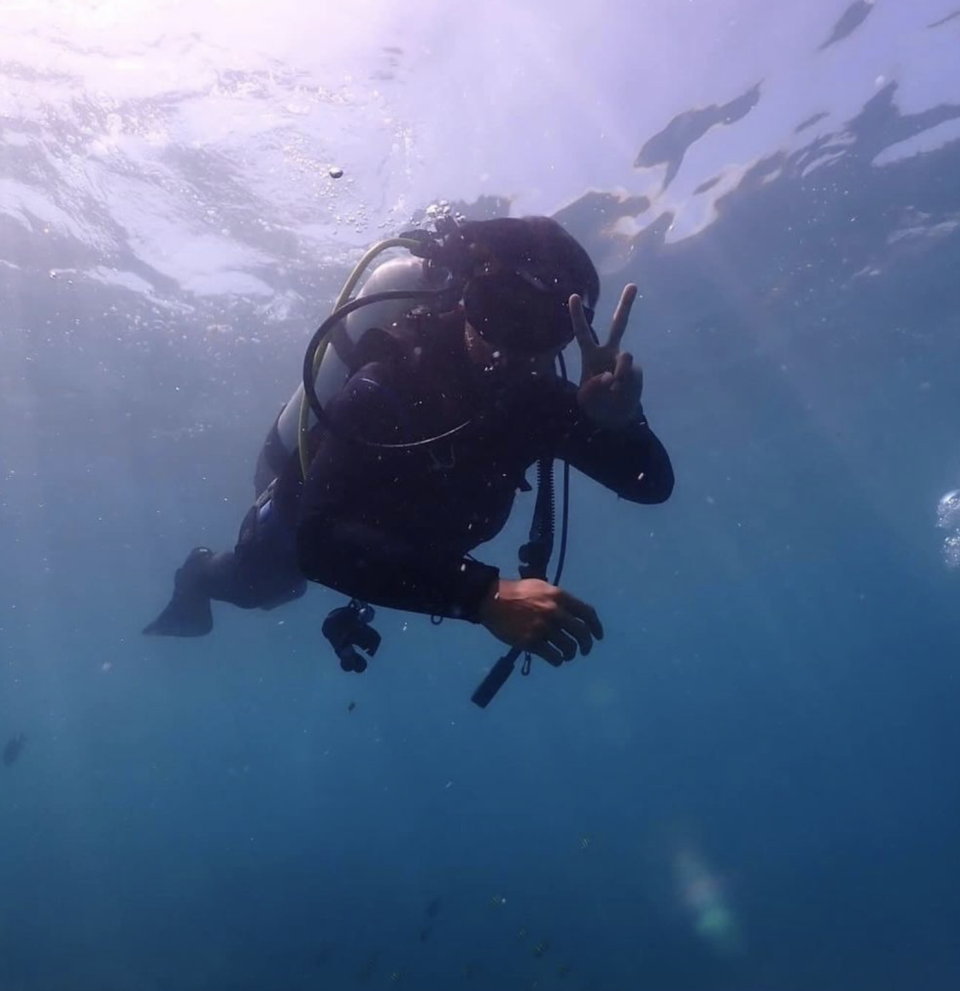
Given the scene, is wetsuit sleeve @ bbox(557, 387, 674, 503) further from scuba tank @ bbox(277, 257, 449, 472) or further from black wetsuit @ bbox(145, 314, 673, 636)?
scuba tank @ bbox(277, 257, 449, 472)

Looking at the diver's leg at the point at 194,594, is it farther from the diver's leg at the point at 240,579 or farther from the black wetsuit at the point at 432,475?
the black wetsuit at the point at 432,475

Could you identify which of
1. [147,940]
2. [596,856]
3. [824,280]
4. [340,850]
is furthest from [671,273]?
[340,850]

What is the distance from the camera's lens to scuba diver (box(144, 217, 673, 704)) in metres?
2.71

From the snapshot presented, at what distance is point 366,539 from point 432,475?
627 mm

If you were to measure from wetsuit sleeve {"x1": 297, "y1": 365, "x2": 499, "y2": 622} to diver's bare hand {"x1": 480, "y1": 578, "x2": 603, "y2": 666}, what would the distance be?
12cm

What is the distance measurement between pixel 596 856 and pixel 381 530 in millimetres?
36015

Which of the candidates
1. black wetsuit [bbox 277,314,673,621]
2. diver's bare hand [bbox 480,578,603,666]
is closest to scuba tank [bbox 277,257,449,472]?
black wetsuit [bbox 277,314,673,621]

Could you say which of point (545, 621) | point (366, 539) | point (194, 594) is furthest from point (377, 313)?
point (194, 594)

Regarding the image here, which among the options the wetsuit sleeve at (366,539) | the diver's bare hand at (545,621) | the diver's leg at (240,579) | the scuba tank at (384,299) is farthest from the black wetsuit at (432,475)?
the diver's leg at (240,579)

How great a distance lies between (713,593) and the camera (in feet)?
176

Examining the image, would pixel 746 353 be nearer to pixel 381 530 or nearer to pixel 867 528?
pixel 381 530

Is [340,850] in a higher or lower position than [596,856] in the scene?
lower

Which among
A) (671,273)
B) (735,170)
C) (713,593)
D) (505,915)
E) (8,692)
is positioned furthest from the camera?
(8,692)

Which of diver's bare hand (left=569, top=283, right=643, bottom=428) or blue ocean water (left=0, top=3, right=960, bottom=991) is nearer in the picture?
diver's bare hand (left=569, top=283, right=643, bottom=428)
